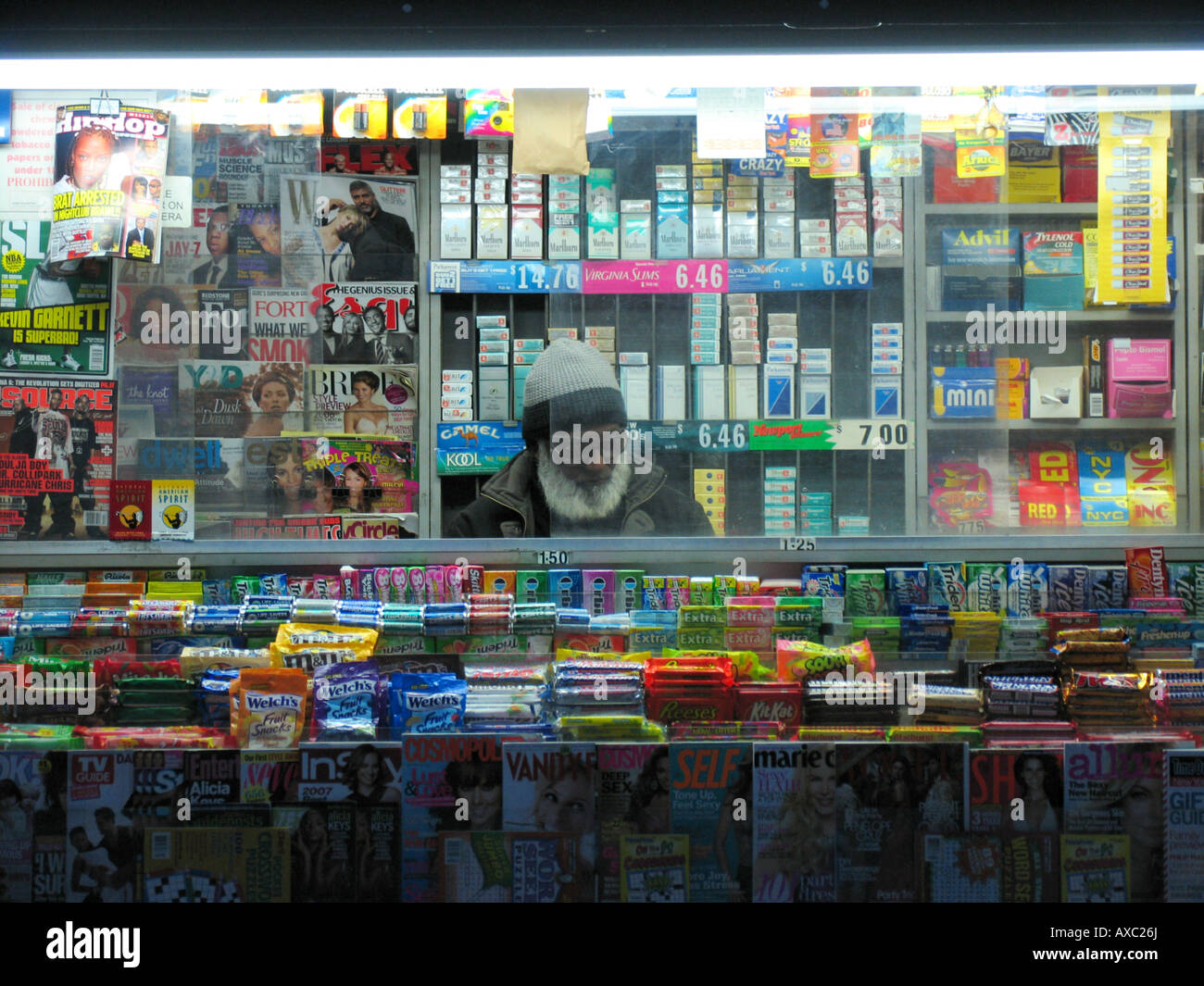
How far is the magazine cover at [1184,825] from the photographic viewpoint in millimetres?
2293

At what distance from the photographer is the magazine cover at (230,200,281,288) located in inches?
130

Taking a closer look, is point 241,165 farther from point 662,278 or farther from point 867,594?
point 867,594

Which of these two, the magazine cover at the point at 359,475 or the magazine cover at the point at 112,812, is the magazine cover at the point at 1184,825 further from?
the magazine cover at the point at 359,475

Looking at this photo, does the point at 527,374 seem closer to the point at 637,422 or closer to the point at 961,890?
the point at 637,422

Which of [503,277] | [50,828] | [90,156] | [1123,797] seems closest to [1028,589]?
[1123,797]

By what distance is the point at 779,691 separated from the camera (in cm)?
252

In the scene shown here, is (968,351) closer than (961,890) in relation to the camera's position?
No

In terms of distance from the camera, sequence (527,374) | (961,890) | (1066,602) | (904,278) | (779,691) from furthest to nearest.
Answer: (527,374) → (904,278) → (1066,602) → (779,691) → (961,890)

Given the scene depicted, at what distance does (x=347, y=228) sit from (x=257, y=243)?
32cm

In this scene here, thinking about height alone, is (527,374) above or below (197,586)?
above

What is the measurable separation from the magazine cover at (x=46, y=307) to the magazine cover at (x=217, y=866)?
1.58m

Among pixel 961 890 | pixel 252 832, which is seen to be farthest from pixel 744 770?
pixel 252 832

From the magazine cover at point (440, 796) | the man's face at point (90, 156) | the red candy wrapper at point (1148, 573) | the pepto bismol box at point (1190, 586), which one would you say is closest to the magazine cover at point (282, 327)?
the man's face at point (90, 156)

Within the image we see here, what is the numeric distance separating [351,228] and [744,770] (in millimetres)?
2196
